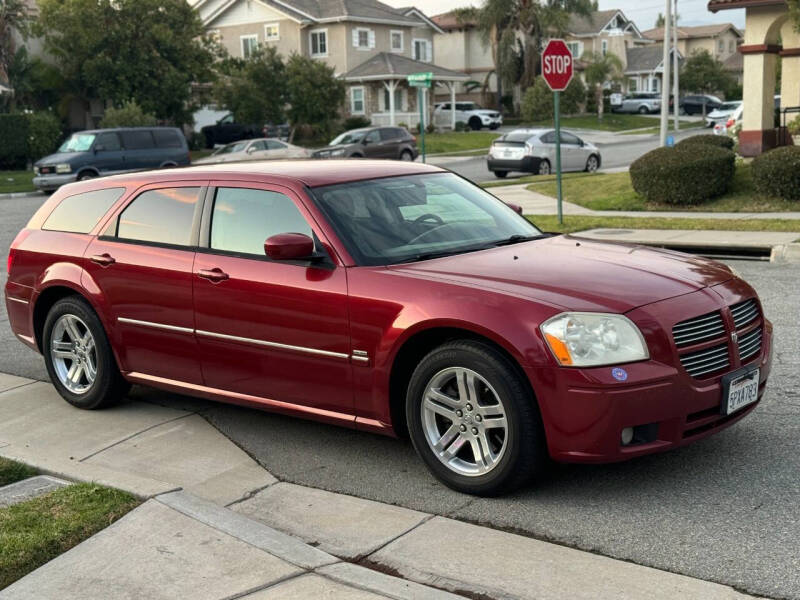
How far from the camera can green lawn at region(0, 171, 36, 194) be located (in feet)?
109

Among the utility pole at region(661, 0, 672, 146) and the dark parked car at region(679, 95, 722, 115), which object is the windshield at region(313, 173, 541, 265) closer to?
the utility pole at region(661, 0, 672, 146)

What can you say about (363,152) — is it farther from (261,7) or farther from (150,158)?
(261,7)

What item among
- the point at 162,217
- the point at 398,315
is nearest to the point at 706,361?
the point at 398,315

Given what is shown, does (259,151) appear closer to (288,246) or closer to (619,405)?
(288,246)

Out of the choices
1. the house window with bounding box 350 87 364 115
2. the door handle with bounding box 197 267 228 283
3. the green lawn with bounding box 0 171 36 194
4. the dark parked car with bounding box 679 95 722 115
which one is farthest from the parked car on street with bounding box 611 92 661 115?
the door handle with bounding box 197 267 228 283

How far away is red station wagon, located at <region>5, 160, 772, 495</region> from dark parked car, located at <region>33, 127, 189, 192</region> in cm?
2456

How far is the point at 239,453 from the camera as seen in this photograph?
6.09 meters

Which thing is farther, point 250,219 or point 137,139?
point 137,139

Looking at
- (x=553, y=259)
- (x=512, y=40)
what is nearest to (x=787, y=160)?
(x=553, y=259)

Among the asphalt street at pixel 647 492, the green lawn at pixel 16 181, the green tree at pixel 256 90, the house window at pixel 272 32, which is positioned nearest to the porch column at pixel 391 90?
the house window at pixel 272 32

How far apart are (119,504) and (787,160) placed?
1527cm

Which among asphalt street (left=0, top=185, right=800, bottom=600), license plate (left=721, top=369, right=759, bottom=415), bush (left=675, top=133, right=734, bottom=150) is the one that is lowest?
asphalt street (left=0, top=185, right=800, bottom=600)

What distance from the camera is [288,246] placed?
5.55m

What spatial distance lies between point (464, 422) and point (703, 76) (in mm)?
79711
